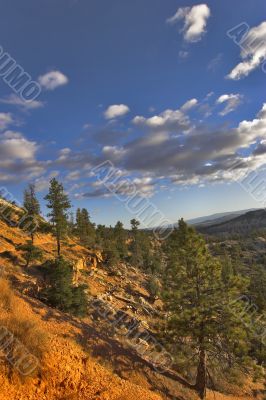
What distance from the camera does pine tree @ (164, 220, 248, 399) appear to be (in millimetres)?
17688

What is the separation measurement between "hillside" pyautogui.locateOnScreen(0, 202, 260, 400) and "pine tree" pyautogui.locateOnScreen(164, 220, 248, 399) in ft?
7.93

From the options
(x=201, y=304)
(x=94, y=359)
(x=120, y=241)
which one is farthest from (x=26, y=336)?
(x=120, y=241)

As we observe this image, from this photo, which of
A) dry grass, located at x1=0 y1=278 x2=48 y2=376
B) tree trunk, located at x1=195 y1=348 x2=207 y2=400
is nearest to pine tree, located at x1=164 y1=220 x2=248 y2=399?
tree trunk, located at x1=195 y1=348 x2=207 y2=400

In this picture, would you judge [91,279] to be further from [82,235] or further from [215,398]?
[82,235]

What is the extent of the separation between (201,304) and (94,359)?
6810 mm

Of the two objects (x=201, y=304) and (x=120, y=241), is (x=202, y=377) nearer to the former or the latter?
(x=201, y=304)

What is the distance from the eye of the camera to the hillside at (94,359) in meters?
10.2

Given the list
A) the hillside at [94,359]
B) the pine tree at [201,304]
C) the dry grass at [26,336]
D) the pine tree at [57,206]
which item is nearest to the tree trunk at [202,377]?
the pine tree at [201,304]

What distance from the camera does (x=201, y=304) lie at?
18.0 meters

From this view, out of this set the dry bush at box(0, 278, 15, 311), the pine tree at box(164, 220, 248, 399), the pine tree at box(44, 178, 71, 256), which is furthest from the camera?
the pine tree at box(44, 178, 71, 256)

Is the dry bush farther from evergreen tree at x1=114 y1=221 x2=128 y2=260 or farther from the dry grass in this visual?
evergreen tree at x1=114 y1=221 x2=128 y2=260

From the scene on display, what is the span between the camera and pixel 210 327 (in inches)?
694

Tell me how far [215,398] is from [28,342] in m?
14.4

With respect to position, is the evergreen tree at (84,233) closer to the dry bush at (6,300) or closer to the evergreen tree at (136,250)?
the evergreen tree at (136,250)
